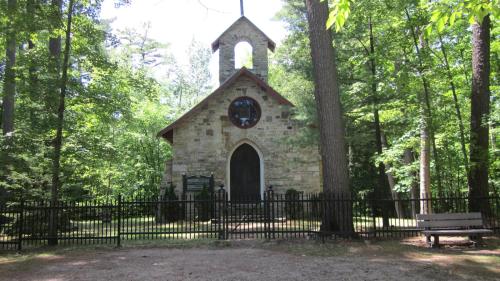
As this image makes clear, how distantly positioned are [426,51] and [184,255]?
26.6ft

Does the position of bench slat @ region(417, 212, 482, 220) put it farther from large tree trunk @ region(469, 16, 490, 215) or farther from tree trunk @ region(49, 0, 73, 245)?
tree trunk @ region(49, 0, 73, 245)

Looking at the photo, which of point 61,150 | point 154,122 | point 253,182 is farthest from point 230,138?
point 154,122

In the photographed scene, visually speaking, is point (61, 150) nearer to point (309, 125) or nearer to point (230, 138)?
point (230, 138)

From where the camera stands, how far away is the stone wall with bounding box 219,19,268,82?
19.4 metres

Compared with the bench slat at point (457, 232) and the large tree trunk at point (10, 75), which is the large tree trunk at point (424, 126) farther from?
the large tree trunk at point (10, 75)

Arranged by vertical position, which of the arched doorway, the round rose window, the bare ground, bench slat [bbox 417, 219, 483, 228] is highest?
the round rose window

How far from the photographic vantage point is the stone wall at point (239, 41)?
63.6ft

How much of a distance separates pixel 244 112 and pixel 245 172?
103 inches

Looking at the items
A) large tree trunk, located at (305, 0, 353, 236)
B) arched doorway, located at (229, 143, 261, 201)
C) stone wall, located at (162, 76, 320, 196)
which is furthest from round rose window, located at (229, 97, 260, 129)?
large tree trunk, located at (305, 0, 353, 236)

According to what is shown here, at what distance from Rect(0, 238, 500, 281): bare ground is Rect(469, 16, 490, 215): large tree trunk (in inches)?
53.1

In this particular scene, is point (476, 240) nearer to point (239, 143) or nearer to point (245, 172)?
point (245, 172)

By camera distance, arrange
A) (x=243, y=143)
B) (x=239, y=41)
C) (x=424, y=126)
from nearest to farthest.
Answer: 1. (x=424, y=126)
2. (x=243, y=143)
3. (x=239, y=41)

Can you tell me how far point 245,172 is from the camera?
17.3 metres

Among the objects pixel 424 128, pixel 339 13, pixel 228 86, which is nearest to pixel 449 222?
pixel 424 128
